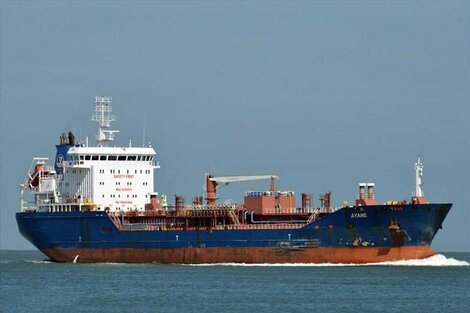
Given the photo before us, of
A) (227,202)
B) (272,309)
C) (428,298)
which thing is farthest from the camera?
(227,202)

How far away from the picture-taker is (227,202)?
64500 mm

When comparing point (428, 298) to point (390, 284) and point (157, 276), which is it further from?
point (157, 276)

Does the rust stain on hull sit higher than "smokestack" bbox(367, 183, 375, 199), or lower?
lower

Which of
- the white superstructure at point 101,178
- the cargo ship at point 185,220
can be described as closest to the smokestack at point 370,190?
the cargo ship at point 185,220

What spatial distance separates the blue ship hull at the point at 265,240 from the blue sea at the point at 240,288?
582 millimetres

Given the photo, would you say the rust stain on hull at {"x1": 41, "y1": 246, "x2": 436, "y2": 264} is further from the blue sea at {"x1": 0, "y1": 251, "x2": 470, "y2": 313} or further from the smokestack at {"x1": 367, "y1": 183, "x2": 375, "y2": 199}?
the smokestack at {"x1": 367, "y1": 183, "x2": 375, "y2": 199}

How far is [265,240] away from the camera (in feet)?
205

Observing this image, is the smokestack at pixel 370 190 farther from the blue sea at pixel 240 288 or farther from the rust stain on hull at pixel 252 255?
the blue sea at pixel 240 288

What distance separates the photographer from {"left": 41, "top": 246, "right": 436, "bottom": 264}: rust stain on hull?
61094mm

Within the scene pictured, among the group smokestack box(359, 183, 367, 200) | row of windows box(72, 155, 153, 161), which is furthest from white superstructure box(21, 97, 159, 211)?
smokestack box(359, 183, 367, 200)

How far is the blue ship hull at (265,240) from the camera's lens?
60.3m

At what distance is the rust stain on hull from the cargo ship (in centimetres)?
5

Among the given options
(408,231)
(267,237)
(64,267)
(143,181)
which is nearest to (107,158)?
(143,181)

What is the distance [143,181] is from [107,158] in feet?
7.42
